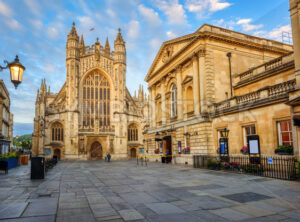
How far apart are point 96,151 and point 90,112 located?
26.4ft

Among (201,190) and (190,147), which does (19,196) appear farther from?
(190,147)

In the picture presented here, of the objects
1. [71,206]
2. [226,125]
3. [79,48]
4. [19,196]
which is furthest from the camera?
[79,48]

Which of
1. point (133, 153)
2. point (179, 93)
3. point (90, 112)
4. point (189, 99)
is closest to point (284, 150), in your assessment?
point (189, 99)

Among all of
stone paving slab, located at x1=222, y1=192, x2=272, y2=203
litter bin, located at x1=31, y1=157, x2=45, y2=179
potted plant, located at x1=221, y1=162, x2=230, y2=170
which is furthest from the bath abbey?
litter bin, located at x1=31, y1=157, x2=45, y2=179

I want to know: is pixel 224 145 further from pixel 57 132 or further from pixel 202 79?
pixel 57 132

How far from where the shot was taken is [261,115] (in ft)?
51.5

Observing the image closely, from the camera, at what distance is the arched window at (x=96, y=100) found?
47.6m

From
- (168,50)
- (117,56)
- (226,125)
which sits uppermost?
(117,56)

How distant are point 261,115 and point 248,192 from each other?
28.2 ft

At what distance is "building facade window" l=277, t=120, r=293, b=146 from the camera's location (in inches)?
548

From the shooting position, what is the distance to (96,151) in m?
46.3

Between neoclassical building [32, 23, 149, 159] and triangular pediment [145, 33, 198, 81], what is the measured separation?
641 inches

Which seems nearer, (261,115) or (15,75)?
(15,75)

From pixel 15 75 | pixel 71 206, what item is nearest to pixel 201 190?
pixel 71 206
